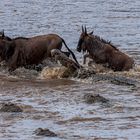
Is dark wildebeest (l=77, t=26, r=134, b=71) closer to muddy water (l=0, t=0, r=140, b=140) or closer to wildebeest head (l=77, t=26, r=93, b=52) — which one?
wildebeest head (l=77, t=26, r=93, b=52)

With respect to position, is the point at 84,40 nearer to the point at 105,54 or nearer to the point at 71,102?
the point at 105,54

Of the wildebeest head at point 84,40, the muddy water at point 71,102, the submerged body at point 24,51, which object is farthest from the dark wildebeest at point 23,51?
the wildebeest head at point 84,40

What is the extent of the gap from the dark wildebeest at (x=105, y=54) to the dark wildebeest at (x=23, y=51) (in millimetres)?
758

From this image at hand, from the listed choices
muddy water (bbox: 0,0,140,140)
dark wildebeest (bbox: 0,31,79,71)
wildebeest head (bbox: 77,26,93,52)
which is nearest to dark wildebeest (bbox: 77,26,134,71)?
wildebeest head (bbox: 77,26,93,52)

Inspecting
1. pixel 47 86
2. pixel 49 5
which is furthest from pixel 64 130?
pixel 49 5

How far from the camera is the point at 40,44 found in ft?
48.0

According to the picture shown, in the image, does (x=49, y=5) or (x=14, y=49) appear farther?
(x=49, y=5)

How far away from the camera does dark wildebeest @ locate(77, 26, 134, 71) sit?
1494 cm

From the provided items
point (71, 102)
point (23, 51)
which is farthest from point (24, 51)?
point (71, 102)

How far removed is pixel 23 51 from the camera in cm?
1475

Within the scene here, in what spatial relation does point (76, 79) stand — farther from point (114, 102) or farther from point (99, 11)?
point (99, 11)

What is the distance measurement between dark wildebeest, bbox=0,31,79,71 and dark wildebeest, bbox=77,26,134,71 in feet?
2.49

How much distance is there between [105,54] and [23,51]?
72.9 inches

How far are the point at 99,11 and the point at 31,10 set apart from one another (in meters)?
2.99
